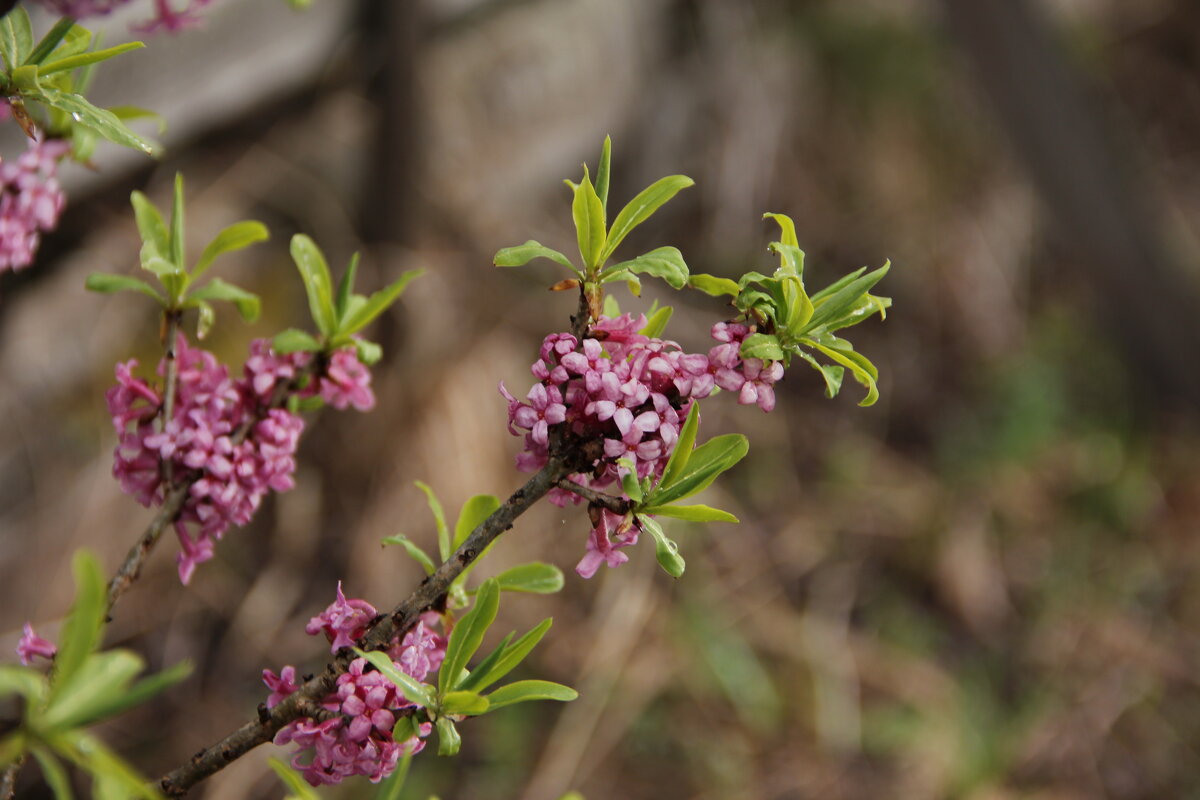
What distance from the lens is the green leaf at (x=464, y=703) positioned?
492mm

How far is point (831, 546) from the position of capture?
7.82 ft

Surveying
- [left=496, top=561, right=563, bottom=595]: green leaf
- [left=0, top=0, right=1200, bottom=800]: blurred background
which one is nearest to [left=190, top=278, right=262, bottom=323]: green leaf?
[left=496, top=561, right=563, bottom=595]: green leaf

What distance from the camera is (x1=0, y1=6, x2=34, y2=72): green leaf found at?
0.51 m

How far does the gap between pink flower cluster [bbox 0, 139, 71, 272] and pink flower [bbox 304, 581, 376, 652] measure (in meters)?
0.25

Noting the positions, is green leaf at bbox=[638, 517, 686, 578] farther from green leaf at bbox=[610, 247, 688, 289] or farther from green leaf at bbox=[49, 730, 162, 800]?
green leaf at bbox=[49, 730, 162, 800]

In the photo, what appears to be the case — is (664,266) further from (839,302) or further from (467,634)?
(467,634)

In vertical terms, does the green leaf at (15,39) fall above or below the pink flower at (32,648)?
above

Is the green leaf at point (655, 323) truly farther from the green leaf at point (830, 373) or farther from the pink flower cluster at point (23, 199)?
the pink flower cluster at point (23, 199)

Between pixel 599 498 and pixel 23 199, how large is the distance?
1.14ft

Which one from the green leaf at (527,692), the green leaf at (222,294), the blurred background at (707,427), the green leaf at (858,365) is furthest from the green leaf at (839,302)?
the blurred background at (707,427)

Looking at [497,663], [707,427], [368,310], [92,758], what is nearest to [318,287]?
[368,310]

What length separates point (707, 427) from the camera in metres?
2.30

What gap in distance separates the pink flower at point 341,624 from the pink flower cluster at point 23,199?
0.25m

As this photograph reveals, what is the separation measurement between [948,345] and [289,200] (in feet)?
5.80
